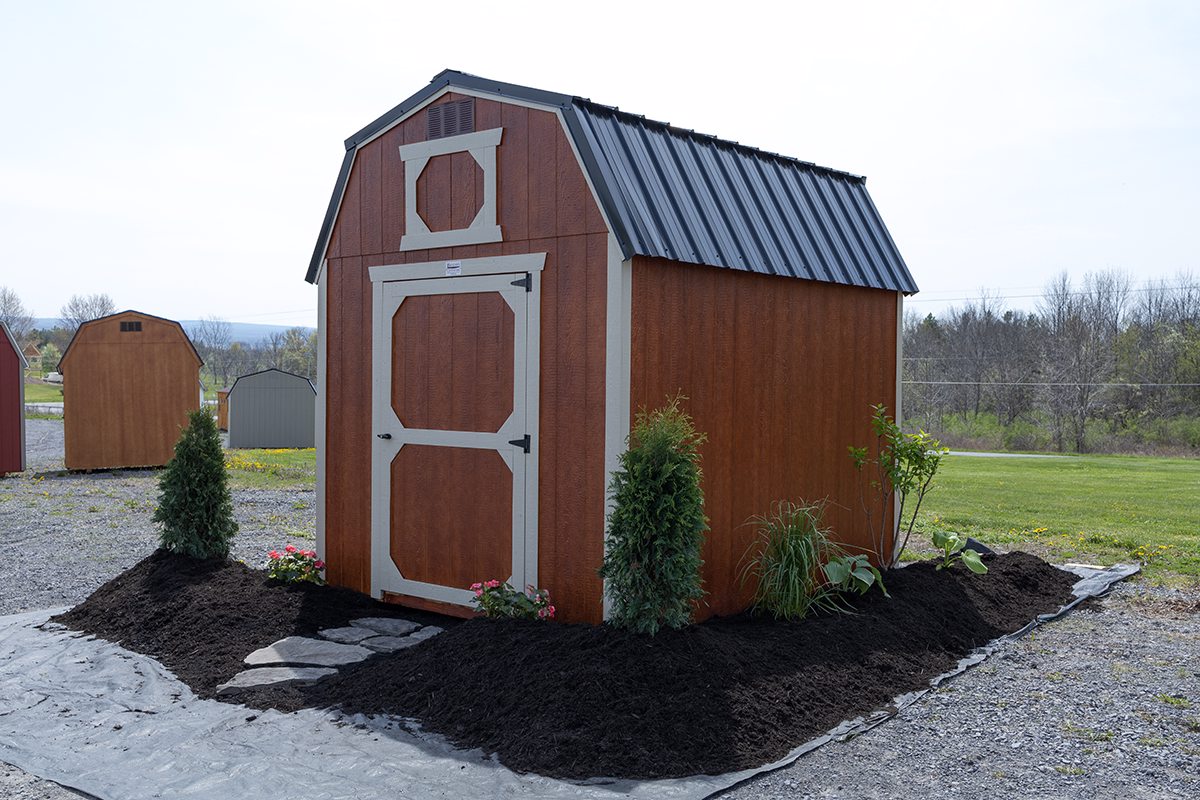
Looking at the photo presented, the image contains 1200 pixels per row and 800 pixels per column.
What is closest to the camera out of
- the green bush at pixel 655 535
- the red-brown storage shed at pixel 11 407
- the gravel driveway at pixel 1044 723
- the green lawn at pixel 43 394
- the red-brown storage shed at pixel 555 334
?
the gravel driveway at pixel 1044 723

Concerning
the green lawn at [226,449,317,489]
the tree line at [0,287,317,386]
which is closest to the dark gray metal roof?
the green lawn at [226,449,317,489]

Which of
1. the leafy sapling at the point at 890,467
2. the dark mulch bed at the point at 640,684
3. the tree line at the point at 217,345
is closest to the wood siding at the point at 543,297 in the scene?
the dark mulch bed at the point at 640,684

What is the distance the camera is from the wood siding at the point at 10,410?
16.8 m

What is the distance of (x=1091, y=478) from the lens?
56.5ft

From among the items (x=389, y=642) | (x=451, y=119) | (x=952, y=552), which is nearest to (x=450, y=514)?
(x=389, y=642)

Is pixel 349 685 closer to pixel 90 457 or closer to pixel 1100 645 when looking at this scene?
pixel 1100 645

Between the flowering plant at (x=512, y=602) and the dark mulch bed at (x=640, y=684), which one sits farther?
the flowering plant at (x=512, y=602)

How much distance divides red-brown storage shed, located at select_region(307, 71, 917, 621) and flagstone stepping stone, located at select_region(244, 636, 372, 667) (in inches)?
36.0

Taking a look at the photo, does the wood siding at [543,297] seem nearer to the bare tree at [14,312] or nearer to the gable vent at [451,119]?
the gable vent at [451,119]

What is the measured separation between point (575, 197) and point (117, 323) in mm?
13901

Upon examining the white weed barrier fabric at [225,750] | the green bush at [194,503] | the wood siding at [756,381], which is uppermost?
the wood siding at [756,381]

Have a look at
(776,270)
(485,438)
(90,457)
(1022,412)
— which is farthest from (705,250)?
(1022,412)

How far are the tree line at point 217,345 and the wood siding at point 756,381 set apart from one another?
38384 mm

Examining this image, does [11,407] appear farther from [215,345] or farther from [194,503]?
[215,345]
